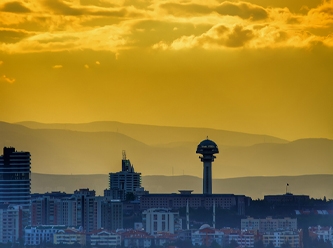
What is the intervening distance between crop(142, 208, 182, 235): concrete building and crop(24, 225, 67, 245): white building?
452 cm

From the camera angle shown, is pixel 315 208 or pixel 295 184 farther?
pixel 295 184

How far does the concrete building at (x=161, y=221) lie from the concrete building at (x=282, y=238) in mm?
5315

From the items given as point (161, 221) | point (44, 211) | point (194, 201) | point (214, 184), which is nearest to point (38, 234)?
point (161, 221)

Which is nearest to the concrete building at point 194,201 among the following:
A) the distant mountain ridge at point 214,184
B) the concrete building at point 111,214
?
the concrete building at point 111,214

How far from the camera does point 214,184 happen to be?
129 metres

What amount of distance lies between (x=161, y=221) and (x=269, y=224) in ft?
16.5

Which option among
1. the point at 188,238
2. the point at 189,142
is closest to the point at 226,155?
the point at 189,142

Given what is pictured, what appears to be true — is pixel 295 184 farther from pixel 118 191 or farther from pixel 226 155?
pixel 118 191

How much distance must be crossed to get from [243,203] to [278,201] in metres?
2.67

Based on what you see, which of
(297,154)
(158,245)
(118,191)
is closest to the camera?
(158,245)

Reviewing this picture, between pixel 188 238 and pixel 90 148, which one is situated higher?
pixel 90 148

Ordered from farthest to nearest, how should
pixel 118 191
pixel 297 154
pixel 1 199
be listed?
pixel 297 154
pixel 118 191
pixel 1 199

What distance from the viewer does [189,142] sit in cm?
13012

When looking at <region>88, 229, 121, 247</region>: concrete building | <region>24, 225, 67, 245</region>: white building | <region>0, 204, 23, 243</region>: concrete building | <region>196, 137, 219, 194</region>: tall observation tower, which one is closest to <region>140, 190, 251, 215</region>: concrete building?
<region>196, 137, 219, 194</region>: tall observation tower
